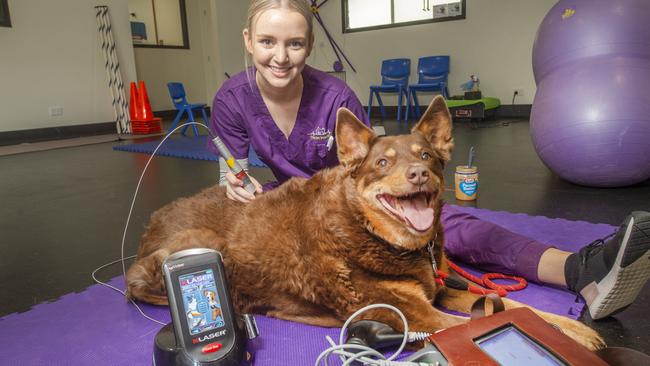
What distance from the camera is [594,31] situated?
11.2 ft

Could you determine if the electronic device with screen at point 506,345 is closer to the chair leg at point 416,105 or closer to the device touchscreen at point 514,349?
the device touchscreen at point 514,349

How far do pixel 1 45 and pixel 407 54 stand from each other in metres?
8.49

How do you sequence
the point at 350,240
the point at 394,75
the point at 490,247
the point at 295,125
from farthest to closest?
the point at 394,75
the point at 295,125
the point at 490,247
the point at 350,240

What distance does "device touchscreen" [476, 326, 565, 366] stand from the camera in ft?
3.48

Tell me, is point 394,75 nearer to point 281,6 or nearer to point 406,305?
point 281,6

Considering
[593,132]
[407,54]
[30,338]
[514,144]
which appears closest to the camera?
[30,338]

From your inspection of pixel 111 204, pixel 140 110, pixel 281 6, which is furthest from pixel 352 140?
pixel 140 110

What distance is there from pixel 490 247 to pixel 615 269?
22.7 inches

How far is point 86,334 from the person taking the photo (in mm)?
1715

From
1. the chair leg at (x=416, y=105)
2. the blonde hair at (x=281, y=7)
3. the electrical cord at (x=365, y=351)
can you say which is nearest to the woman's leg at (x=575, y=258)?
the electrical cord at (x=365, y=351)

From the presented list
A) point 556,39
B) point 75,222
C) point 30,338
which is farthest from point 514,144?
point 30,338

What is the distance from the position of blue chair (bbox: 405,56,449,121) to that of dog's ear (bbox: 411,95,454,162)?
8.02 meters

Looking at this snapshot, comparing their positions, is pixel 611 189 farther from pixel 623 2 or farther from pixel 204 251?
pixel 204 251

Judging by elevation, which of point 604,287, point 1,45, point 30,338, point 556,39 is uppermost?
point 1,45
